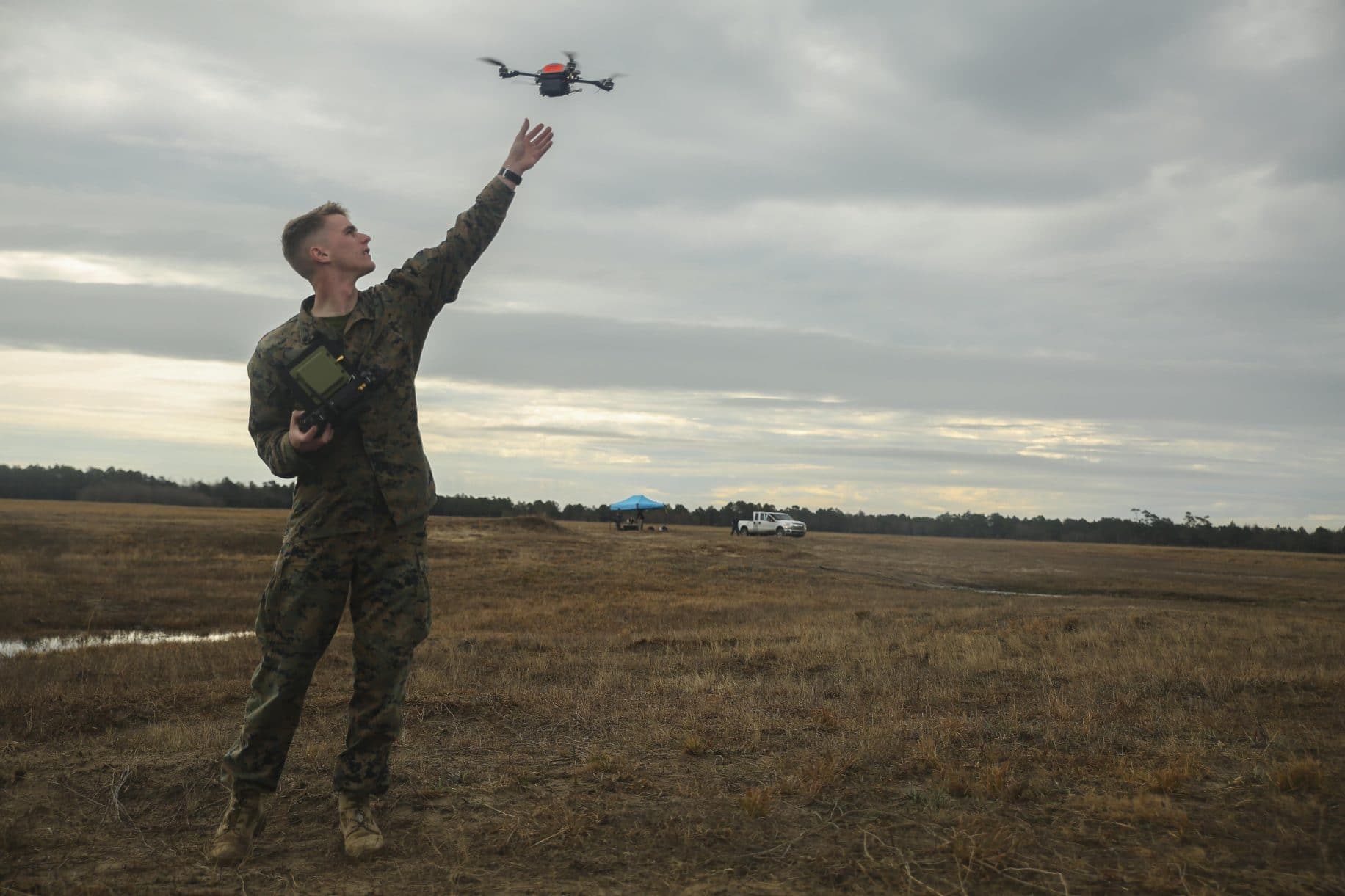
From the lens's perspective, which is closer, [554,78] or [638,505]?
[554,78]

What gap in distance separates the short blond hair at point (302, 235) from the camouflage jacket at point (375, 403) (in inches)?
7.1

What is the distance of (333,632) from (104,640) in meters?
15.2

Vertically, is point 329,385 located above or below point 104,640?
above

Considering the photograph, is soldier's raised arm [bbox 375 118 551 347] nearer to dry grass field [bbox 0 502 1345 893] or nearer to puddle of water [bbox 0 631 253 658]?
dry grass field [bbox 0 502 1345 893]

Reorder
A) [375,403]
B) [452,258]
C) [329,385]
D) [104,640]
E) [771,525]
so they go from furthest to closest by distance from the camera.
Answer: [771,525]
[104,640]
[452,258]
[375,403]
[329,385]

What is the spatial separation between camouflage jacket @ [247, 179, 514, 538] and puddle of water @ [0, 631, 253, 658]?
1197 cm

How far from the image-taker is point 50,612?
1936cm

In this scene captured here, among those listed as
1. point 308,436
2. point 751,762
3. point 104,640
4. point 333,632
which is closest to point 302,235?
point 308,436

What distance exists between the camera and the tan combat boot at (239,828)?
3854 mm

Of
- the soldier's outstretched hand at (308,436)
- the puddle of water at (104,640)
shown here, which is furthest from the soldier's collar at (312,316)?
the puddle of water at (104,640)

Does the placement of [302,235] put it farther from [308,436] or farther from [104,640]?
[104,640]

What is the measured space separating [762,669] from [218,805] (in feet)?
20.1

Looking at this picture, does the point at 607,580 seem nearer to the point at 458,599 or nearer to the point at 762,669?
the point at 458,599

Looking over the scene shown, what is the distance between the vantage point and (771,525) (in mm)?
64562
